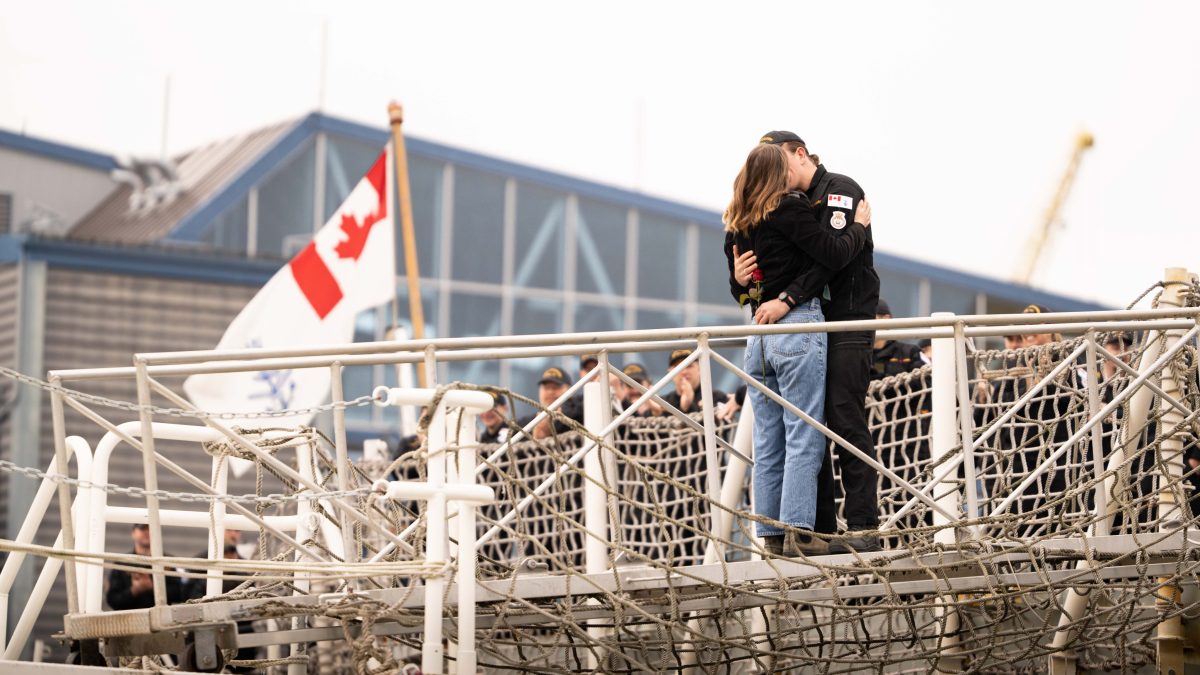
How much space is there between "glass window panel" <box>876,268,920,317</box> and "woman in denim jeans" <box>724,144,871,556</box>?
2258cm

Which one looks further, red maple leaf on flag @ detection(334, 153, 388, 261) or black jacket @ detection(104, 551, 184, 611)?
red maple leaf on flag @ detection(334, 153, 388, 261)

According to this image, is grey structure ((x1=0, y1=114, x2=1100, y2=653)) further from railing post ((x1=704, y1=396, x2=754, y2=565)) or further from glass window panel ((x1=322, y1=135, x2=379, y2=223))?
railing post ((x1=704, y1=396, x2=754, y2=565))

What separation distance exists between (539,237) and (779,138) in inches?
836

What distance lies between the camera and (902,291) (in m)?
29.9

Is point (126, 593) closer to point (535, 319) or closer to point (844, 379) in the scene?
point (844, 379)

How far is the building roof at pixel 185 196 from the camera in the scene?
26078mm

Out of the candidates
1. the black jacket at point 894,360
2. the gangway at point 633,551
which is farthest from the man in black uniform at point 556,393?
the gangway at point 633,551

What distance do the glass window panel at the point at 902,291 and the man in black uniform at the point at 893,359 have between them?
1955 cm

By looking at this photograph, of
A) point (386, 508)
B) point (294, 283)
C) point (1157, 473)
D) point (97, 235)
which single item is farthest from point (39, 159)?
point (1157, 473)

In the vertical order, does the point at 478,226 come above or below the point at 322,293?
above

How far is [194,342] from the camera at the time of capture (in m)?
20.9

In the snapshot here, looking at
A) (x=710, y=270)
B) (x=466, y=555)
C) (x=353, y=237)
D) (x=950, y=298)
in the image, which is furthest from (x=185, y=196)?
(x=466, y=555)

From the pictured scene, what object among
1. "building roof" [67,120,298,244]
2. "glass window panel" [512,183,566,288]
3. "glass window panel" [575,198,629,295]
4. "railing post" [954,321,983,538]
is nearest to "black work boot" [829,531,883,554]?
"railing post" [954,321,983,538]

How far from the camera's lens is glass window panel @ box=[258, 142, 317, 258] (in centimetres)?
2642
